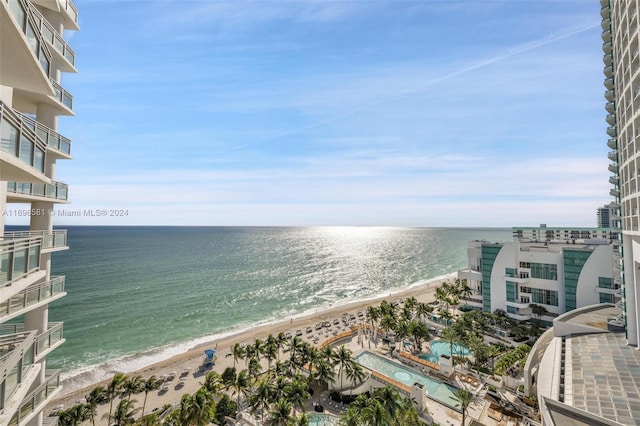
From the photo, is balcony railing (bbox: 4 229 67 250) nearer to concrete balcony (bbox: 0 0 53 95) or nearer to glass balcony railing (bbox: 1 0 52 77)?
concrete balcony (bbox: 0 0 53 95)

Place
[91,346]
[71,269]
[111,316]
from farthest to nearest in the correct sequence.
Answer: [71,269], [111,316], [91,346]

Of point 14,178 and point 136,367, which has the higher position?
point 14,178

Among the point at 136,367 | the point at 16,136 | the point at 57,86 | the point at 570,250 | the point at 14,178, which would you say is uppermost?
the point at 57,86

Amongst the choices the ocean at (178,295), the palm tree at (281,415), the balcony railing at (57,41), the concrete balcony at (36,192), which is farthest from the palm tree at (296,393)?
the balcony railing at (57,41)

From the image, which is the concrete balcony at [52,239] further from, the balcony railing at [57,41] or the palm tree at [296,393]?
the palm tree at [296,393]

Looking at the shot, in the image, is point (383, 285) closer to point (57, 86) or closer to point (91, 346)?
point (91, 346)

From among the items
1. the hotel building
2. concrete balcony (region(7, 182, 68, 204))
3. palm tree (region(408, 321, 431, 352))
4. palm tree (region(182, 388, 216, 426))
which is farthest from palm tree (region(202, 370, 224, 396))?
the hotel building

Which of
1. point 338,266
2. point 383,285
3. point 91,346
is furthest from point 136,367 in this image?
point 338,266

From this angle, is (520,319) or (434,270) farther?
(434,270)
